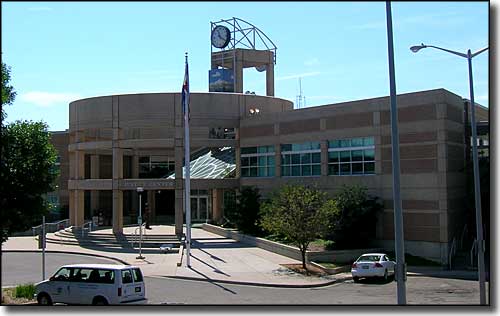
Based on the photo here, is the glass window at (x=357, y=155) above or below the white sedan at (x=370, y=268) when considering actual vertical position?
above

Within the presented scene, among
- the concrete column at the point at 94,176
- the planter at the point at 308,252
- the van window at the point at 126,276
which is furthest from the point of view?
the concrete column at the point at 94,176

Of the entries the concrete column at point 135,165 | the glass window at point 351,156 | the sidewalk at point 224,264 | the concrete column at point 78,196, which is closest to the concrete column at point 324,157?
the glass window at point 351,156

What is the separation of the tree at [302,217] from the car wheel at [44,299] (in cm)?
1423

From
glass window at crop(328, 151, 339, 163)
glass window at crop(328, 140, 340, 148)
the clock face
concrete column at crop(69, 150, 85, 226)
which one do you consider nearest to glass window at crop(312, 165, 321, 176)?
glass window at crop(328, 151, 339, 163)

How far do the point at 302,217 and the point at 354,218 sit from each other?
16.8ft

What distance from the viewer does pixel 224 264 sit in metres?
35.1

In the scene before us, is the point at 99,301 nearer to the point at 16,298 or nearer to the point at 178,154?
the point at 16,298

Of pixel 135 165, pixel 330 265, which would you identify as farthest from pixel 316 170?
pixel 135 165

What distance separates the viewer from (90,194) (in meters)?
64.2

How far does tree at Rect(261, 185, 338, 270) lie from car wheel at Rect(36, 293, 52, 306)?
46.7 feet

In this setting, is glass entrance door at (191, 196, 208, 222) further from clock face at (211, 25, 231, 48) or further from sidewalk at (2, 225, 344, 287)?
clock face at (211, 25, 231, 48)

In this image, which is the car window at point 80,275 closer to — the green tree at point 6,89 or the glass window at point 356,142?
the green tree at point 6,89

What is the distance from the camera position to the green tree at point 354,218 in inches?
1446

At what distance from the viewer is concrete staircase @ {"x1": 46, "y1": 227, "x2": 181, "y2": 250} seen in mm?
43781
